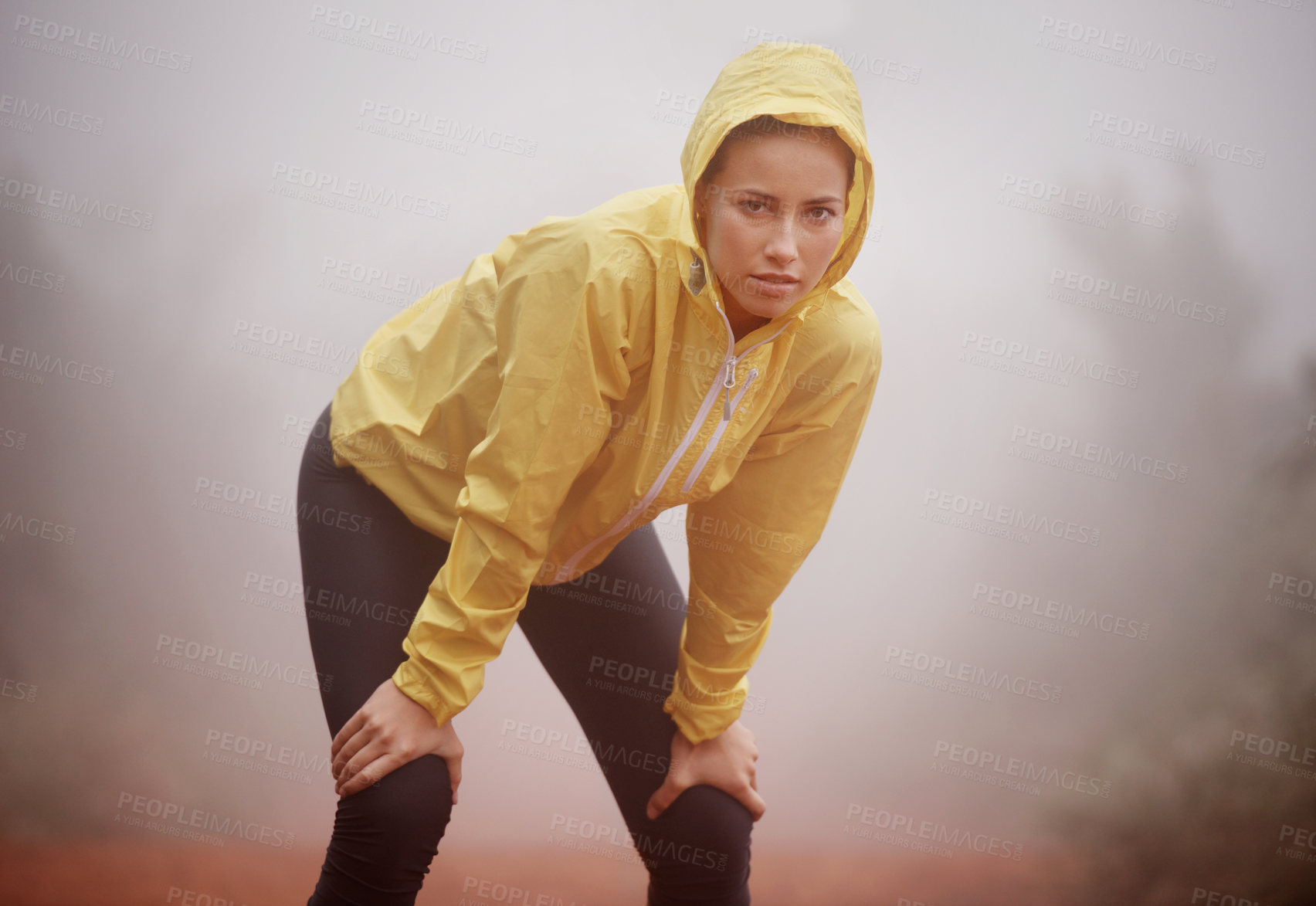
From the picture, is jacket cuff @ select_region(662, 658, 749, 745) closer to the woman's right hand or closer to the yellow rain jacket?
the yellow rain jacket

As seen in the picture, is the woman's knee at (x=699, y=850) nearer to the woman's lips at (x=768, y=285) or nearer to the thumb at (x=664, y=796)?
the thumb at (x=664, y=796)

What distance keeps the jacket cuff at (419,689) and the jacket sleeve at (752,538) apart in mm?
338

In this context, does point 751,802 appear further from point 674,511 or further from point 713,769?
point 674,511

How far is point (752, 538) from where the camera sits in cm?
113

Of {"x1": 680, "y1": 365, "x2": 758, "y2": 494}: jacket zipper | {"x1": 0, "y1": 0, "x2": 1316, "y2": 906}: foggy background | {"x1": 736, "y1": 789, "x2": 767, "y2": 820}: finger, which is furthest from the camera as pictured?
{"x1": 0, "y1": 0, "x2": 1316, "y2": 906}: foggy background

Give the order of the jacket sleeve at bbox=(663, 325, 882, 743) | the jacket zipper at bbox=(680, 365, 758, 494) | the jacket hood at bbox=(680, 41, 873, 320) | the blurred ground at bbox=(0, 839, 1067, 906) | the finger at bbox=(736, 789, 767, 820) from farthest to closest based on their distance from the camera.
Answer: the blurred ground at bbox=(0, 839, 1067, 906) < the finger at bbox=(736, 789, 767, 820) < the jacket sleeve at bbox=(663, 325, 882, 743) < the jacket zipper at bbox=(680, 365, 758, 494) < the jacket hood at bbox=(680, 41, 873, 320)

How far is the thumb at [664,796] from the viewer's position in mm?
1153

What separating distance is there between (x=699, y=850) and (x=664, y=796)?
78 mm

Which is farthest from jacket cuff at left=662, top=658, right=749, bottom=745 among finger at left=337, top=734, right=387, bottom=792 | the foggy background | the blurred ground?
the blurred ground

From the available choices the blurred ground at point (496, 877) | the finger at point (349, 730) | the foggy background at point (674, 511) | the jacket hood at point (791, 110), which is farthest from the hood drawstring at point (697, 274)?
the blurred ground at point (496, 877)

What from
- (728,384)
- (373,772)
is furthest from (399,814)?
(728,384)

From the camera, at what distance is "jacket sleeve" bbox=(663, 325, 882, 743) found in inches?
43.0

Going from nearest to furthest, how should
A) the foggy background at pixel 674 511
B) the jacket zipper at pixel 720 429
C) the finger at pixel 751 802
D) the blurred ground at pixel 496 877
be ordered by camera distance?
the jacket zipper at pixel 720 429 → the finger at pixel 751 802 → the blurred ground at pixel 496 877 → the foggy background at pixel 674 511

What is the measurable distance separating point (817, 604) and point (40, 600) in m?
1.77
